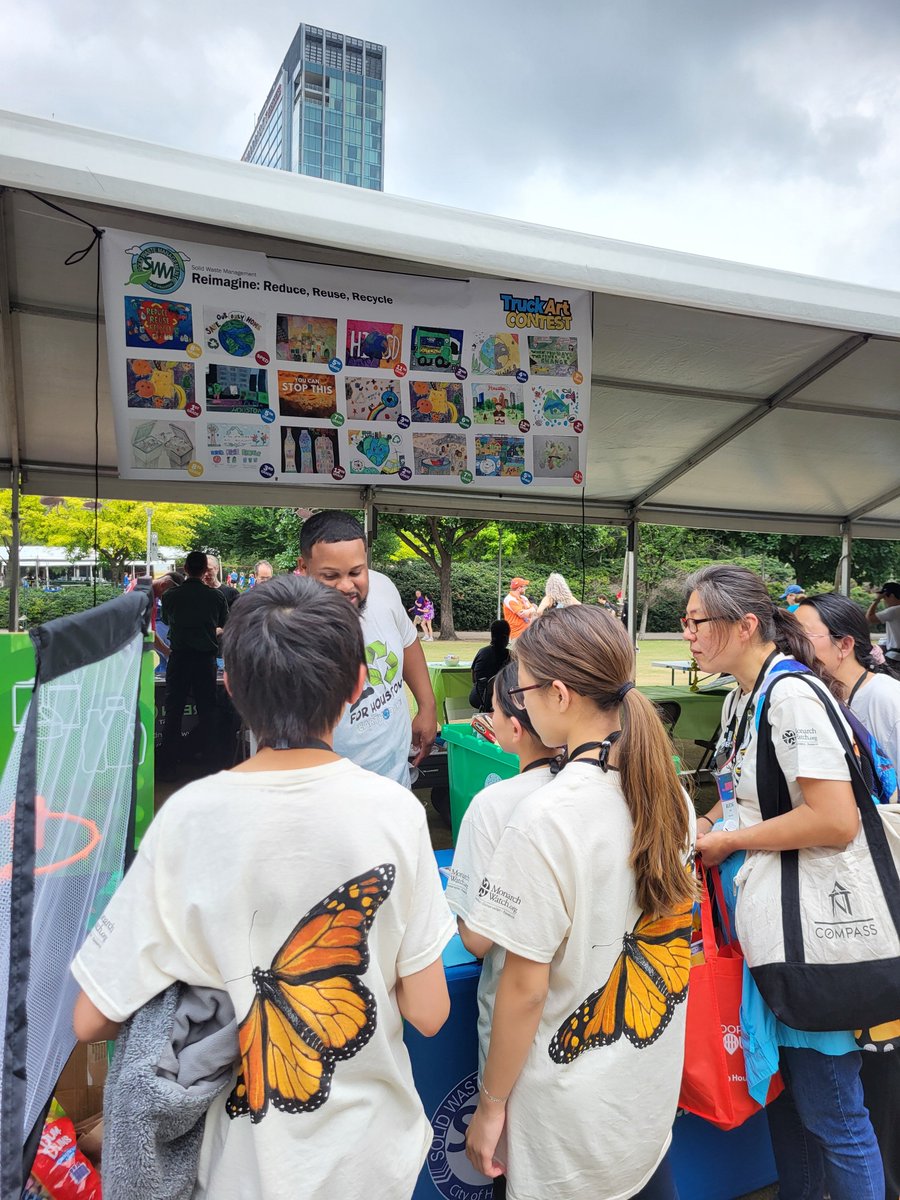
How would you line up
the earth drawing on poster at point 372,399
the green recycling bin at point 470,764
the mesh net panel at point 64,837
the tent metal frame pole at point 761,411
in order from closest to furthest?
the mesh net panel at point 64,837 → the green recycling bin at point 470,764 → the earth drawing on poster at point 372,399 → the tent metal frame pole at point 761,411

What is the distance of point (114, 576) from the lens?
907 inches

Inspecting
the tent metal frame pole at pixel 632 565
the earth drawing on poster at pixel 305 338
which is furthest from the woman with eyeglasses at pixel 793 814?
the tent metal frame pole at pixel 632 565

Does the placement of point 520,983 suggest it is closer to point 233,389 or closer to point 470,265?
point 470,265

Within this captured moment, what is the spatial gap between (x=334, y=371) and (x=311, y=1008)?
7.53 feet

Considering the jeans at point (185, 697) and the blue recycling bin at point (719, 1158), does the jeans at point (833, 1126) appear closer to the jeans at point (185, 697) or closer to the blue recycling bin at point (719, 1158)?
the blue recycling bin at point (719, 1158)

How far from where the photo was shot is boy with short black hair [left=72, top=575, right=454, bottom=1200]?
0.92m

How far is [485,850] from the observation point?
138 centimetres

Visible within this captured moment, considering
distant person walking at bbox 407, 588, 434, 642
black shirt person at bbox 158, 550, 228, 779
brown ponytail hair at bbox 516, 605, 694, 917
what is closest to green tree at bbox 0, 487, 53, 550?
distant person walking at bbox 407, 588, 434, 642

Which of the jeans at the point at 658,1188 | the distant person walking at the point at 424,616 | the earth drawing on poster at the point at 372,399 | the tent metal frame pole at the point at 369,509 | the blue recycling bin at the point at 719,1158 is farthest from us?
the distant person walking at the point at 424,616

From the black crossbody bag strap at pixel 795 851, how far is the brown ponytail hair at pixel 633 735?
14.6 inches

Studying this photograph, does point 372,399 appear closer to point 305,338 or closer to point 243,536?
point 305,338

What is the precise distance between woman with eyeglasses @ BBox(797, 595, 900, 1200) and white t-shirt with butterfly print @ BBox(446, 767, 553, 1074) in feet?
3.24

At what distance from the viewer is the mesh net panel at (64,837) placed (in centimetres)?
77

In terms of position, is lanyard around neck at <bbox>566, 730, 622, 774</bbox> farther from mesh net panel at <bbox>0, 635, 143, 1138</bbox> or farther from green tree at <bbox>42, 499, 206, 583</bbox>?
green tree at <bbox>42, 499, 206, 583</bbox>
